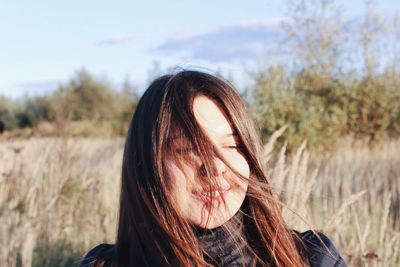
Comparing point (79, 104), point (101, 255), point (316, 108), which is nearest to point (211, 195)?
point (101, 255)

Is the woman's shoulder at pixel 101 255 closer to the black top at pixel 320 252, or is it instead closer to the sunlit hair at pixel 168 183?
the sunlit hair at pixel 168 183

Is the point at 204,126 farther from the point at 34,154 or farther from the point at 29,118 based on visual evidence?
the point at 29,118

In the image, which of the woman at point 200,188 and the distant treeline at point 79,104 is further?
the distant treeline at point 79,104

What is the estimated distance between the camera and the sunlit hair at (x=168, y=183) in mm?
1779

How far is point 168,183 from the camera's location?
1.78 metres

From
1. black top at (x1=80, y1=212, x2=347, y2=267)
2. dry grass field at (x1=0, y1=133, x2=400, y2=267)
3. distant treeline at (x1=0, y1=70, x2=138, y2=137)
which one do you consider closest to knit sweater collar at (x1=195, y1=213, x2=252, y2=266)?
black top at (x1=80, y1=212, x2=347, y2=267)

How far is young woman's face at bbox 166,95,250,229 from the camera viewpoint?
1733 mm

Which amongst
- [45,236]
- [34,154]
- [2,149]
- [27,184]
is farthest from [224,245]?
[34,154]

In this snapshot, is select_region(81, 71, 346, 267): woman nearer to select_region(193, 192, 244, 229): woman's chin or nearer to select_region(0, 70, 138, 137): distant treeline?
select_region(193, 192, 244, 229): woman's chin

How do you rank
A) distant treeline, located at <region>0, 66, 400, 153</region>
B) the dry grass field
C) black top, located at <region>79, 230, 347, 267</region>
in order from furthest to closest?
1. distant treeline, located at <region>0, 66, 400, 153</region>
2. the dry grass field
3. black top, located at <region>79, 230, 347, 267</region>

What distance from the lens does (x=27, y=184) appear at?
6.93 metres

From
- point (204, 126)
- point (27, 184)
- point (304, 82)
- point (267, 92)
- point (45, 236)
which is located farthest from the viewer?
point (304, 82)

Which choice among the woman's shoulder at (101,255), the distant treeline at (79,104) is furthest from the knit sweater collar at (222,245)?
the distant treeline at (79,104)

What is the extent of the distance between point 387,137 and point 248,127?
1376 cm
